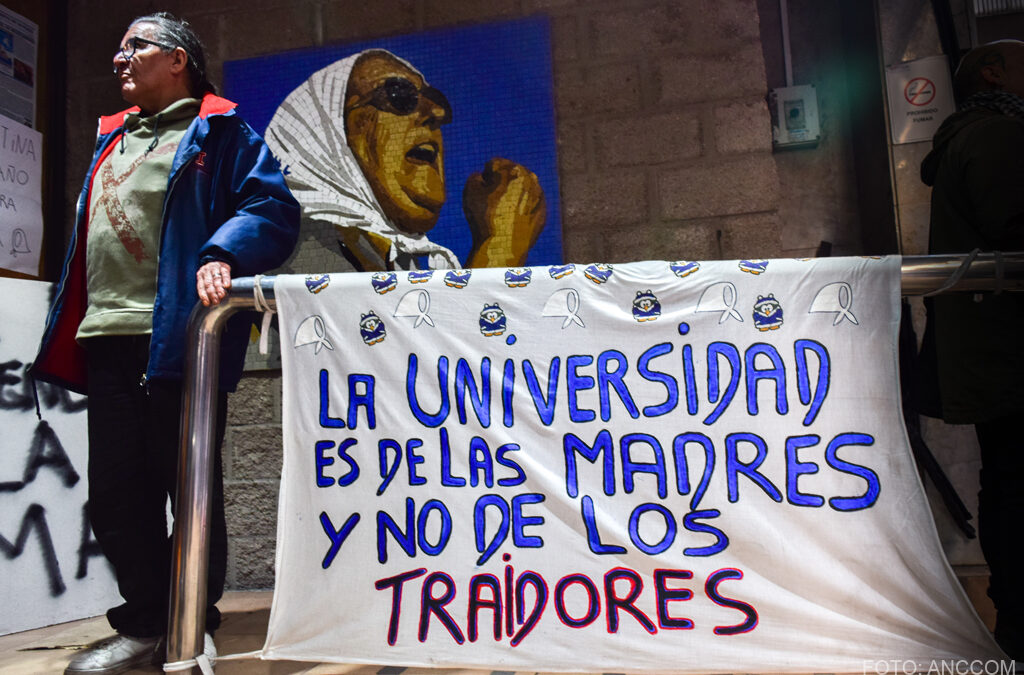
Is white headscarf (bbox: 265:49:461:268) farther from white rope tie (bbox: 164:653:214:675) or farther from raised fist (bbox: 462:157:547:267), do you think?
white rope tie (bbox: 164:653:214:675)

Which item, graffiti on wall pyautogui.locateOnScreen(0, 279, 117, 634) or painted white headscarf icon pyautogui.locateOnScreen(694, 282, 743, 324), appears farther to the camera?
graffiti on wall pyautogui.locateOnScreen(0, 279, 117, 634)

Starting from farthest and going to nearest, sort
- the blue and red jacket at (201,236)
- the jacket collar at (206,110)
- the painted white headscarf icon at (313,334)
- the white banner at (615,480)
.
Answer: the jacket collar at (206,110)
the blue and red jacket at (201,236)
the painted white headscarf icon at (313,334)
the white banner at (615,480)

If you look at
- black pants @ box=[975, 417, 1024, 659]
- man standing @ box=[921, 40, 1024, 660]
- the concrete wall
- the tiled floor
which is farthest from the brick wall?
black pants @ box=[975, 417, 1024, 659]

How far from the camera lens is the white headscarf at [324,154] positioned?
3.18m

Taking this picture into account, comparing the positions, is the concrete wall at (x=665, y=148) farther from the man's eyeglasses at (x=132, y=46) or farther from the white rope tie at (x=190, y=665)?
the white rope tie at (x=190, y=665)

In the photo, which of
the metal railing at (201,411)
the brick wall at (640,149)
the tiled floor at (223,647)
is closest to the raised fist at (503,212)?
the brick wall at (640,149)

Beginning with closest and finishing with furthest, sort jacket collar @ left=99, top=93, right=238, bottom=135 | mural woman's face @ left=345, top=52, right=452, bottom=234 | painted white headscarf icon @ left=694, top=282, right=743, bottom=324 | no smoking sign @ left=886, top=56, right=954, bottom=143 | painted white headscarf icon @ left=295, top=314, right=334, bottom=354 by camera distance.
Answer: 1. painted white headscarf icon @ left=694, top=282, right=743, bottom=324
2. painted white headscarf icon @ left=295, top=314, right=334, bottom=354
3. jacket collar @ left=99, top=93, right=238, bottom=135
4. no smoking sign @ left=886, top=56, right=954, bottom=143
5. mural woman's face @ left=345, top=52, right=452, bottom=234

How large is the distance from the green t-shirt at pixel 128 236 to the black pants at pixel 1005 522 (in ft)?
7.45

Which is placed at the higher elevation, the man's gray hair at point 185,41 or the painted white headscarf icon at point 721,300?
the man's gray hair at point 185,41

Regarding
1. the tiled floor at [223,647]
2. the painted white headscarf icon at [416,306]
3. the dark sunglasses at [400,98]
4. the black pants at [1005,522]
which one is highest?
the dark sunglasses at [400,98]

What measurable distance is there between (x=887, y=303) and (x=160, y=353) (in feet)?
5.97

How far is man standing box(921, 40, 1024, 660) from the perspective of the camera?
67.1 inches

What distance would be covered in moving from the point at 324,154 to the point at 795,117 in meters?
2.10

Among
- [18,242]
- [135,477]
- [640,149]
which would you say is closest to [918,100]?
[640,149]
